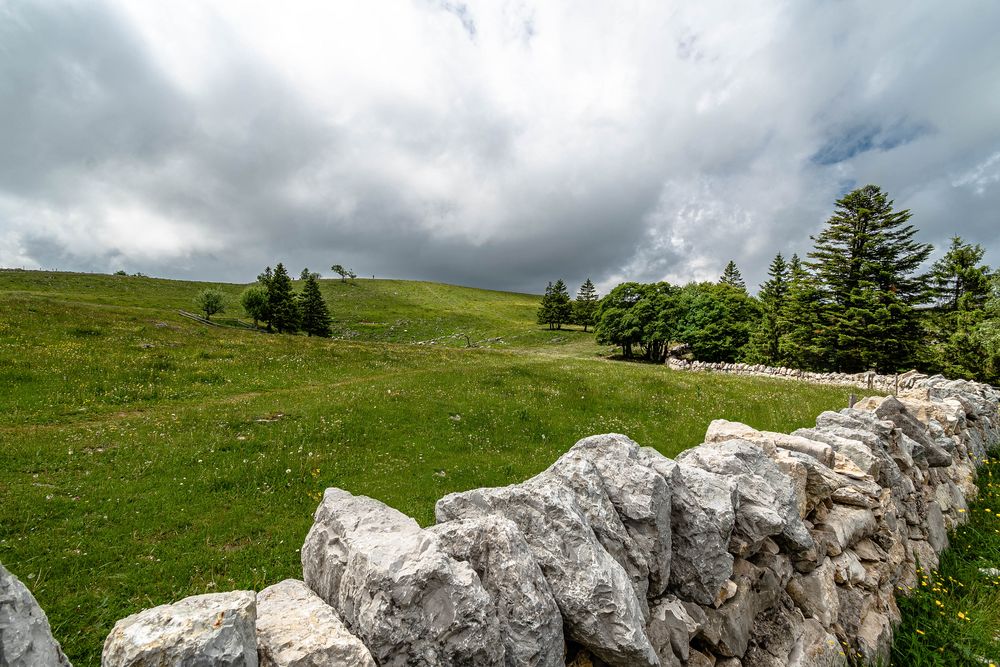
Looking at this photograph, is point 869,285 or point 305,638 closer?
point 305,638

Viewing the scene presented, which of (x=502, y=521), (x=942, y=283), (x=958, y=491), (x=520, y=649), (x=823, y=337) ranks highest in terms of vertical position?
(x=942, y=283)

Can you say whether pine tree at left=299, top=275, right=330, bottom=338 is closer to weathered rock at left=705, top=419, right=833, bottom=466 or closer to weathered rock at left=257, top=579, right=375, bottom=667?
weathered rock at left=705, top=419, right=833, bottom=466

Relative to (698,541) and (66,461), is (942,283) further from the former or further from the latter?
(66,461)

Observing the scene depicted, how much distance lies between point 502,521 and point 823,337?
47.4 meters

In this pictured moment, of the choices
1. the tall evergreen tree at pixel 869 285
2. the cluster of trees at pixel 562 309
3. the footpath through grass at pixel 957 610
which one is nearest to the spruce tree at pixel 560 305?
the cluster of trees at pixel 562 309

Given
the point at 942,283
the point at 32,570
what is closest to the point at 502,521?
the point at 32,570

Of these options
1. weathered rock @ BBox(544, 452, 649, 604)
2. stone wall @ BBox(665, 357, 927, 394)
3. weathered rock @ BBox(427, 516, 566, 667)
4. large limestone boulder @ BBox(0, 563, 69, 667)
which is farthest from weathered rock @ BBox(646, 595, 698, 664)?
stone wall @ BBox(665, 357, 927, 394)

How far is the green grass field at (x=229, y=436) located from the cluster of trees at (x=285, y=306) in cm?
5023

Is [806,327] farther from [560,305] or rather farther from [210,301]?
[210,301]

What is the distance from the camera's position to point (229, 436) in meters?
13.4

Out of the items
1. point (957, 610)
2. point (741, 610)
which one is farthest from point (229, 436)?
point (957, 610)

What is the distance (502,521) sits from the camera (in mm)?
3793

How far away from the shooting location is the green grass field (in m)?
7.80

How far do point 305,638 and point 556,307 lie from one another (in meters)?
112
